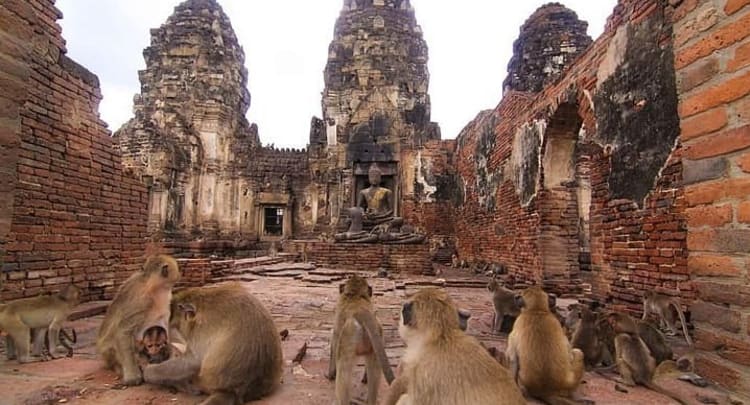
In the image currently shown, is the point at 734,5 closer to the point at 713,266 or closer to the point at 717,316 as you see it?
the point at 713,266

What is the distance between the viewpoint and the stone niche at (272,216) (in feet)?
68.2

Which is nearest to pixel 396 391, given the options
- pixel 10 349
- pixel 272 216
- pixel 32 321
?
pixel 32 321

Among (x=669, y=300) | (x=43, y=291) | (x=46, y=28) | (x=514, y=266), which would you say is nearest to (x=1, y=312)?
(x=43, y=291)

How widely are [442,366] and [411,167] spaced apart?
14.5 metres

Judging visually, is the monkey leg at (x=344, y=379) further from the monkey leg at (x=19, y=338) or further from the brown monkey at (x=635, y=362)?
the monkey leg at (x=19, y=338)

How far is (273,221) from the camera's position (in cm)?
2166

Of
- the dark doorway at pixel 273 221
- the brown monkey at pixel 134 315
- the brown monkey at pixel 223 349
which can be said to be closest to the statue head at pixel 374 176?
the dark doorway at pixel 273 221

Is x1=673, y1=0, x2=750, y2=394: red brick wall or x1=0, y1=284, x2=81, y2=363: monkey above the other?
x1=673, y1=0, x2=750, y2=394: red brick wall

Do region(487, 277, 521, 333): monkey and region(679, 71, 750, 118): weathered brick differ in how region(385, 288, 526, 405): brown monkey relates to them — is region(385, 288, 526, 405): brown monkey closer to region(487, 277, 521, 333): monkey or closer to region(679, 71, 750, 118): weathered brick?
region(679, 71, 750, 118): weathered brick

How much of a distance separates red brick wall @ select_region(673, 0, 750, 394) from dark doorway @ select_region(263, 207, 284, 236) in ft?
66.0

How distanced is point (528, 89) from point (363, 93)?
9.05 m

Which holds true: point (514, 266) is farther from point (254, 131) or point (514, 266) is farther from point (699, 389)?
point (254, 131)

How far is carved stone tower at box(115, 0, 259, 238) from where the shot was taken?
60.9 ft

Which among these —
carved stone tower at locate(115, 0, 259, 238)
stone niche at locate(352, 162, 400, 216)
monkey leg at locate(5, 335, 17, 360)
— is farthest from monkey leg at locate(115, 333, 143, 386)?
carved stone tower at locate(115, 0, 259, 238)
